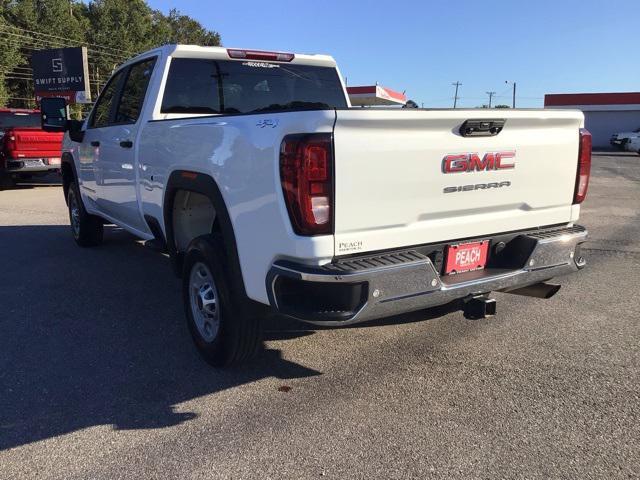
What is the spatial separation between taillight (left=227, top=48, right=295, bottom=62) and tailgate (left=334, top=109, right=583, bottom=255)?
2.59 m

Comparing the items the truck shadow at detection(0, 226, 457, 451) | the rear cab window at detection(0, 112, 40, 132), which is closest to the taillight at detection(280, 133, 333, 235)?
the truck shadow at detection(0, 226, 457, 451)

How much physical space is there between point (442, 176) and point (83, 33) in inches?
2047

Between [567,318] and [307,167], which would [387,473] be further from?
[567,318]

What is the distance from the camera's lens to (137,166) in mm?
4754

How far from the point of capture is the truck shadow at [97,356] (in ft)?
10.5

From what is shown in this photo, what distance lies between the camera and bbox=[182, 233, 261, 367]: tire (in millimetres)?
3396

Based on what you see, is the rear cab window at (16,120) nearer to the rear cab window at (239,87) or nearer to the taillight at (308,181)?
the rear cab window at (239,87)

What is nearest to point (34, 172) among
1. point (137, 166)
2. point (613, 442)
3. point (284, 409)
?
point (137, 166)

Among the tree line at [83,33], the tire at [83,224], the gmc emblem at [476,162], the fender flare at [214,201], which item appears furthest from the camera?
the tree line at [83,33]

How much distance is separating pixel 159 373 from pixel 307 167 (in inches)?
73.7

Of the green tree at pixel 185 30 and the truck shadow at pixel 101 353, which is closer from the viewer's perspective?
the truck shadow at pixel 101 353

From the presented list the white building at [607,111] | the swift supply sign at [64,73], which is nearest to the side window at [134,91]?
the swift supply sign at [64,73]

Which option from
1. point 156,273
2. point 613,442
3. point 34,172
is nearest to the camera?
point 613,442

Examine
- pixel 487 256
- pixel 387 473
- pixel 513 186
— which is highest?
pixel 513 186
